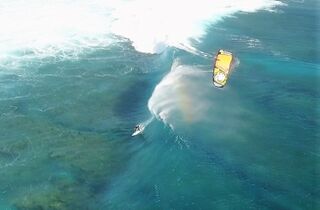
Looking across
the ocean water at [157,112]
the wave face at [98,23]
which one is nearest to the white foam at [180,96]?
the ocean water at [157,112]

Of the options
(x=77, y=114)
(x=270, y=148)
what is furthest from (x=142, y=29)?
(x=270, y=148)

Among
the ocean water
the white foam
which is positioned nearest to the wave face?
the ocean water

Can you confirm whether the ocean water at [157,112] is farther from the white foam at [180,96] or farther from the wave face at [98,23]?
the wave face at [98,23]

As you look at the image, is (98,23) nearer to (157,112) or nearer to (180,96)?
(180,96)

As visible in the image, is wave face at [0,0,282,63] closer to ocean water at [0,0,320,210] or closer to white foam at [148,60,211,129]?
ocean water at [0,0,320,210]

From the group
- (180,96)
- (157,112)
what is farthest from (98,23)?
(157,112)

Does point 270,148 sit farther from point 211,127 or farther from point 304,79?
point 304,79

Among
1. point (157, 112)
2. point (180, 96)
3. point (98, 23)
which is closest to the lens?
point (157, 112)
